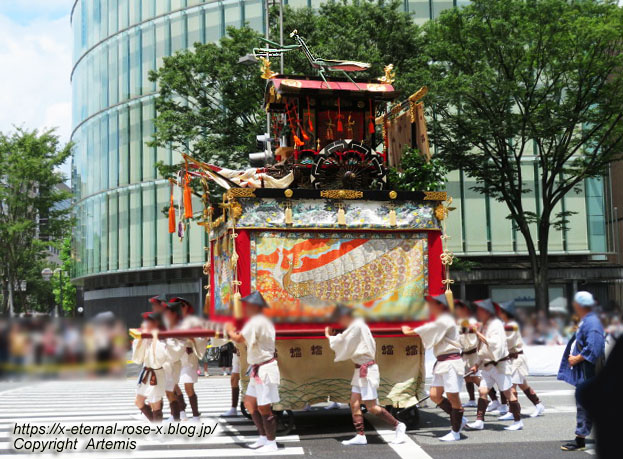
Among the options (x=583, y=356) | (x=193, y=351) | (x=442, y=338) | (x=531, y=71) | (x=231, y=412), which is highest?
(x=531, y=71)

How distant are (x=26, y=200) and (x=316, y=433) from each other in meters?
22.5

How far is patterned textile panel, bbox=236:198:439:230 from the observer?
33.3 feet

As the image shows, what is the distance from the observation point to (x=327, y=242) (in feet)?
34.1

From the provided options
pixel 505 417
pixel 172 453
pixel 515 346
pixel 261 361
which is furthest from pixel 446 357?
pixel 172 453

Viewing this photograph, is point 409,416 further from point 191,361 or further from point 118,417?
point 118,417

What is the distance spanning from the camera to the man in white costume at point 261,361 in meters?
8.32

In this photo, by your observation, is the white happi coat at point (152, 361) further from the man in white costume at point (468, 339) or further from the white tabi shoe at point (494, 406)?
the white tabi shoe at point (494, 406)

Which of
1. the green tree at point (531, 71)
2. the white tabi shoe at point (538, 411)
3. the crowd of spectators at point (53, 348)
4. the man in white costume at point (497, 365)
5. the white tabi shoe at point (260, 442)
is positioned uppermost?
the green tree at point (531, 71)

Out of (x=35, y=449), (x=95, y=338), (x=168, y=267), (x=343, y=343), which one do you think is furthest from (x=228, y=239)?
(x=168, y=267)

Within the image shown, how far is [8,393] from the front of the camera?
16.5 metres

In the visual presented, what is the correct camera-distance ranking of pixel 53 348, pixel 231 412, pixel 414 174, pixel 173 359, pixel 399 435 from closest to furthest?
pixel 53 348 → pixel 399 435 → pixel 173 359 → pixel 231 412 → pixel 414 174

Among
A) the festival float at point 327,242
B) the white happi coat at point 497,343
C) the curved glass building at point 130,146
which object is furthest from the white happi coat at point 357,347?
the curved glass building at point 130,146

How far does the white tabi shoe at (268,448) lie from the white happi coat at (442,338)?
91.5 inches

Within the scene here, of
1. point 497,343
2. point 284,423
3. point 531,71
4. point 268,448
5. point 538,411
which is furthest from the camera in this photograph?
point 531,71
